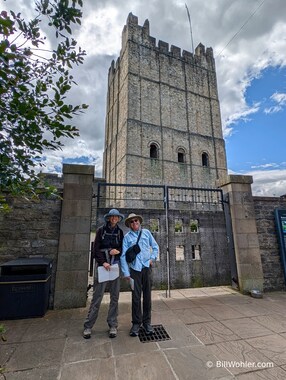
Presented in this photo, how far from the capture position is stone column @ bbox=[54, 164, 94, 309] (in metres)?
4.34

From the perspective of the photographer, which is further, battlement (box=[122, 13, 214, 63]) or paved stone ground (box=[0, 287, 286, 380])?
battlement (box=[122, 13, 214, 63])

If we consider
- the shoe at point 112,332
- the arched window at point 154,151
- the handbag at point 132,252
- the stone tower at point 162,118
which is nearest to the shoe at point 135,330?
the shoe at point 112,332

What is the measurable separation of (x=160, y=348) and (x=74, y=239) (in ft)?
9.18

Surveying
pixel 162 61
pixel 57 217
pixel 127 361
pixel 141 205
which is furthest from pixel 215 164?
pixel 127 361

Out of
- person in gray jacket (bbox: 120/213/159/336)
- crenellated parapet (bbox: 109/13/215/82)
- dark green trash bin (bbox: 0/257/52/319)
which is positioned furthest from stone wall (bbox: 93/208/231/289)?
crenellated parapet (bbox: 109/13/215/82)

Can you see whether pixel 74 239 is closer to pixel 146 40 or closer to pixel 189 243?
pixel 189 243

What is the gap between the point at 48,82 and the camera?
2.49 meters

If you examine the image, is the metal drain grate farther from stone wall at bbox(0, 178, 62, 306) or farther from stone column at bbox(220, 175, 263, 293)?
stone column at bbox(220, 175, 263, 293)

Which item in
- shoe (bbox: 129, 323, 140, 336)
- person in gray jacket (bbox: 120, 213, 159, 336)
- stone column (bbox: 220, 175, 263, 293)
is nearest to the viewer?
shoe (bbox: 129, 323, 140, 336)

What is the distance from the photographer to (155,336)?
3.04 m

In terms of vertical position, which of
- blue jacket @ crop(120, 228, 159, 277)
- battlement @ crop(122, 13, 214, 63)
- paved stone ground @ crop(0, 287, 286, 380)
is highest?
battlement @ crop(122, 13, 214, 63)

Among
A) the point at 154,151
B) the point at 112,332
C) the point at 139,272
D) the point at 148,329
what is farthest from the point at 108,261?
the point at 154,151

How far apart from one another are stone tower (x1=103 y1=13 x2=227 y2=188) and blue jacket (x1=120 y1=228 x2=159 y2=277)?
55.4 feet

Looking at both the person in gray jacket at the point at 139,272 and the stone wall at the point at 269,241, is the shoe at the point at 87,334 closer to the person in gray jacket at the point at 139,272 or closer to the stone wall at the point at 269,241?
the person in gray jacket at the point at 139,272
